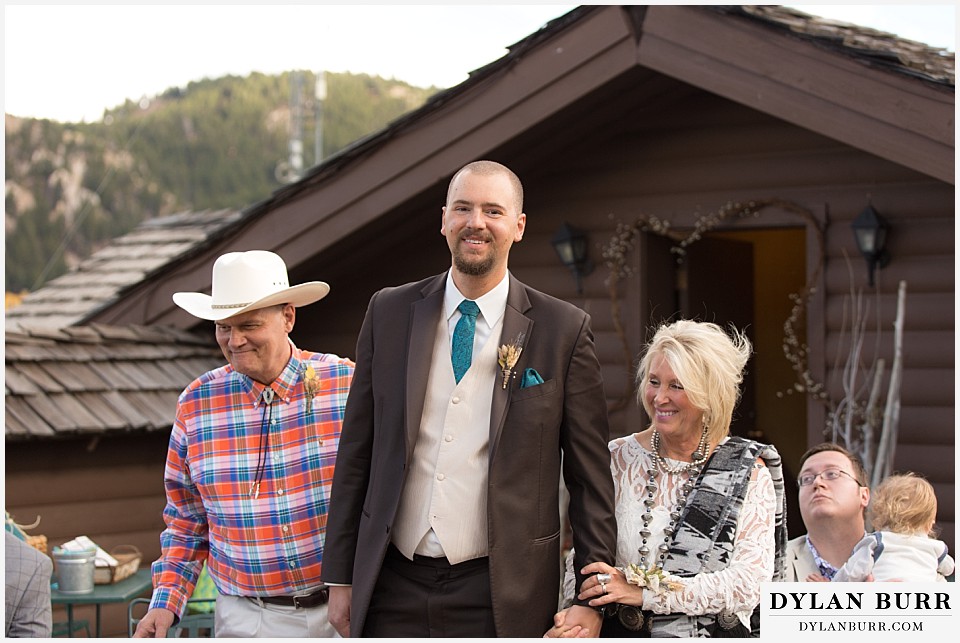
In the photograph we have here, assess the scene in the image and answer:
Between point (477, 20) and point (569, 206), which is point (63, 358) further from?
point (477, 20)

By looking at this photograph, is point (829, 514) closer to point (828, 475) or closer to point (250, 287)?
point (828, 475)

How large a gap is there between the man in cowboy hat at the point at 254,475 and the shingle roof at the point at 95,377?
2.29 meters

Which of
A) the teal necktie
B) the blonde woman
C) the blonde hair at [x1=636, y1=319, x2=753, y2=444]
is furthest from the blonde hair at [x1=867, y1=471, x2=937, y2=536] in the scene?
the teal necktie

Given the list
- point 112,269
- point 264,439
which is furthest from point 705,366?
point 112,269

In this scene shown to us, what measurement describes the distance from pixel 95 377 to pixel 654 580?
3.94 metres

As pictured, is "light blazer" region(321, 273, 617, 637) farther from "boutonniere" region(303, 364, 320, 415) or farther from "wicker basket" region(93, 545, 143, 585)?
"wicker basket" region(93, 545, 143, 585)

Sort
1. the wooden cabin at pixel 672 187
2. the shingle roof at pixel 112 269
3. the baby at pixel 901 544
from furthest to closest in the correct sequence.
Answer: the shingle roof at pixel 112 269 < the wooden cabin at pixel 672 187 < the baby at pixel 901 544

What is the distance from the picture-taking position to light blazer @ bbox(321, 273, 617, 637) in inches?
103

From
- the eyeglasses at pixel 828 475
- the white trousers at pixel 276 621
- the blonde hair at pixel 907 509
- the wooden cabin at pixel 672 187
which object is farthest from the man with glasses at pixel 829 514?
the wooden cabin at pixel 672 187

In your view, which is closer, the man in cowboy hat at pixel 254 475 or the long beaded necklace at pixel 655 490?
the long beaded necklace at pixel 655 490

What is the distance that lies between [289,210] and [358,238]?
Result: 1.30ft

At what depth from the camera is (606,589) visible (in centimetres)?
260

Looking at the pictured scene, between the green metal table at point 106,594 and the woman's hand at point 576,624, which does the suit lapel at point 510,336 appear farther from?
the green metal table at point 106,594

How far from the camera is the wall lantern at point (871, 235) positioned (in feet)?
17.3
